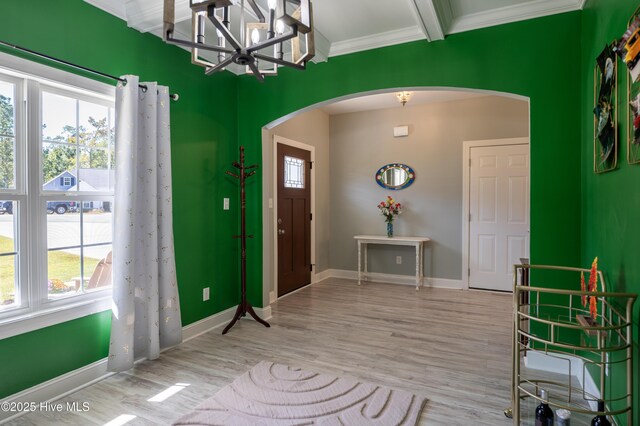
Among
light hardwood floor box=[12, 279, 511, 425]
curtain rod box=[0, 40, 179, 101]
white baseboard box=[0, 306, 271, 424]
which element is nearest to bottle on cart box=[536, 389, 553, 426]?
light hardwood floor box=[12, 279, 511, 425]

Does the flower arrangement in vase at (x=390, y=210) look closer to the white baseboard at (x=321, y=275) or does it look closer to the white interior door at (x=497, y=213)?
the white interior door at (x=497, y=213)

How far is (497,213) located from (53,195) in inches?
195

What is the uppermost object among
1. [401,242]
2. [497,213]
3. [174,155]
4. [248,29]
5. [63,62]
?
[63,62]

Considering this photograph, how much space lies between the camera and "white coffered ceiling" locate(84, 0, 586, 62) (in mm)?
2662

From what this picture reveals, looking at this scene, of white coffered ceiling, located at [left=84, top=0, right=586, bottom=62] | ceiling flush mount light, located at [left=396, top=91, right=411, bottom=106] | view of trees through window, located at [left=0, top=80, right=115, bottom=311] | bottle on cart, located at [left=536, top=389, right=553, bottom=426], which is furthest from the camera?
ceiling flush mount light, located at [left=396, top=91, right=411, bottom=106]

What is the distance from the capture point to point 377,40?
3.27 meters

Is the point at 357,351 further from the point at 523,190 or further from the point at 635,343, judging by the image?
the point at 523,190

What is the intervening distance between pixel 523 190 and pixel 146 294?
4658 mm

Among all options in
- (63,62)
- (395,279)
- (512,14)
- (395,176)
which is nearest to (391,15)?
(512,14)

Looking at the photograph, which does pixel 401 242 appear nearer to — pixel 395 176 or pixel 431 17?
pixel 395 176

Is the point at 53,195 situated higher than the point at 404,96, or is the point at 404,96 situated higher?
the point at 404,96

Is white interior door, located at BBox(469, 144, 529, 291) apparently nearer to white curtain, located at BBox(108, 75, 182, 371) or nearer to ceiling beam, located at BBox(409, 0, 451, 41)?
ceiling beam, located at BBox(409, 0, 451, 41)

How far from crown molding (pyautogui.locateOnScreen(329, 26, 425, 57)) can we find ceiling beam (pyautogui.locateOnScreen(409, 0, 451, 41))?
16cm

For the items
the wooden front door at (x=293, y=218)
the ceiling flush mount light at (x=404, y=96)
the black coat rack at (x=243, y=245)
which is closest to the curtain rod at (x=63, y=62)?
the black coat rack at (x=243, y=245)
